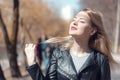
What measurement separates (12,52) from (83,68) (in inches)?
79.9

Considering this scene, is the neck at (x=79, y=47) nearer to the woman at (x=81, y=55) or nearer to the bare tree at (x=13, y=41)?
the woman at (x=81, y=55)

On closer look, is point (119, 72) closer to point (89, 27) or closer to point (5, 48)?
point (5, 48)

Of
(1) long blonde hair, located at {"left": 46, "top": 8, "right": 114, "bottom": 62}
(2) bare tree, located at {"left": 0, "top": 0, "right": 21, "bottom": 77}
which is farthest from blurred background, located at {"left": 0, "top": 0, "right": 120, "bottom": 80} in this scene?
(1) long blonde hair, located at {"left": 46, "top": 8, "right": 114, "bottom": 62}

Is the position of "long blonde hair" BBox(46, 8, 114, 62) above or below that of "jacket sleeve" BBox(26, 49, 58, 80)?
above

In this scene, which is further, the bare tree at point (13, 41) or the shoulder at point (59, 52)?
the bare tree at point (13, 41)

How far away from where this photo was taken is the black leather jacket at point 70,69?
3.52 ft

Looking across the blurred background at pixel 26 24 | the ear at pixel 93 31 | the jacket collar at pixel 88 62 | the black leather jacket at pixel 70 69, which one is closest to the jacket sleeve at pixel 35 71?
the black leather jacket at pixel 70 69

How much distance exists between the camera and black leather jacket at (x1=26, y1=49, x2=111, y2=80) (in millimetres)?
1072

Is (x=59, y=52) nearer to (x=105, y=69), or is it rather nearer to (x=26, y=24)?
(x=105, y=69)

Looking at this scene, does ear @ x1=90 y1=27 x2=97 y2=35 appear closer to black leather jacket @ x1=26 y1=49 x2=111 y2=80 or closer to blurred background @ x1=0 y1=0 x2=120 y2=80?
black leather jacket @ x1=26 y1=49 x2=111 y2=80

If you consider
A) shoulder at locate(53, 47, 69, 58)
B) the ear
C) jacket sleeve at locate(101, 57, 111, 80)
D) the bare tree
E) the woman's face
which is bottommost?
the bare tree

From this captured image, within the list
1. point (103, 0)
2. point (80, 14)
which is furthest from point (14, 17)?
point (80, 14)

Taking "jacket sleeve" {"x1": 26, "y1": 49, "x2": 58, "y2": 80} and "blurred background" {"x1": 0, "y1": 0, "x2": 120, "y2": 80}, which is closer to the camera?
"jacket sleeve" {"x1": 26, "y1": 49, "x2": 58, "y2": 80}

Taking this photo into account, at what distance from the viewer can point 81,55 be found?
111 cm
